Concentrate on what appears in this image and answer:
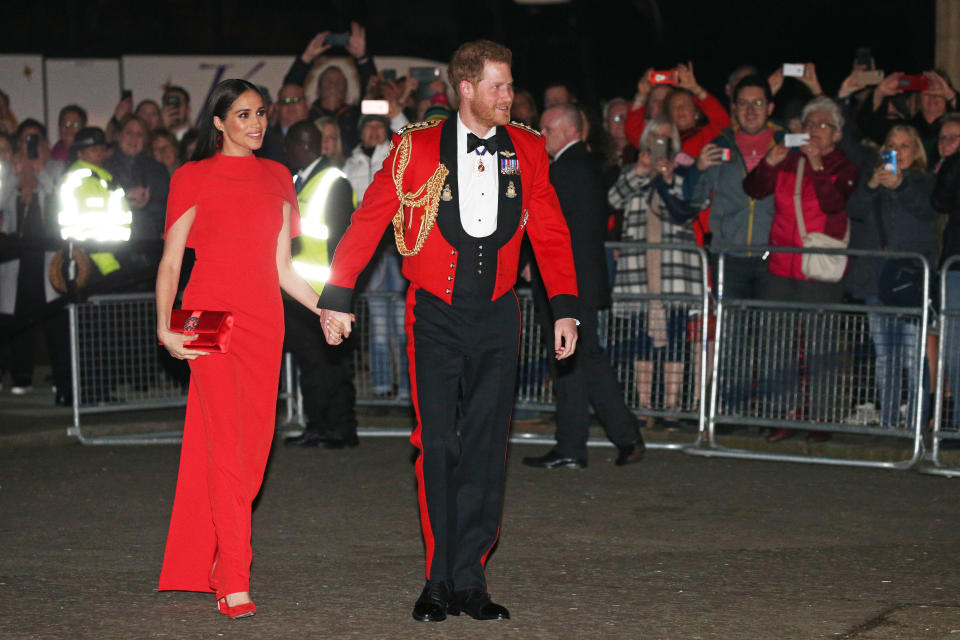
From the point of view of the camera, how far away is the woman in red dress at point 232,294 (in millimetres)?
5812

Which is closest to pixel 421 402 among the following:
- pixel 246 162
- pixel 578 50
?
pixel 246 162

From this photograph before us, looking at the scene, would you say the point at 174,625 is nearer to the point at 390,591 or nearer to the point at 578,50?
the point at 390,591

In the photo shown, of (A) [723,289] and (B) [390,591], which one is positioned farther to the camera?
(A) [723,289]

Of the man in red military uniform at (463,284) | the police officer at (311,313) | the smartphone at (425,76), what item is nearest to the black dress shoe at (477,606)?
the man in red military uniform at (463,284)

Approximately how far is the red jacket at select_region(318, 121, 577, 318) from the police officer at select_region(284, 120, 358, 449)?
3.25 meters

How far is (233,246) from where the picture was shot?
584 cm

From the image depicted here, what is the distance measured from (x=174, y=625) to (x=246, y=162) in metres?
1.85

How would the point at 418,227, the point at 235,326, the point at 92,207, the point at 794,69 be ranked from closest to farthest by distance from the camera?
the point at 418,227 → the point at 235,326 → the point at 794,69 → the point at 92,207

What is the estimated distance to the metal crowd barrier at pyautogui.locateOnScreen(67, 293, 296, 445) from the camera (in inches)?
399

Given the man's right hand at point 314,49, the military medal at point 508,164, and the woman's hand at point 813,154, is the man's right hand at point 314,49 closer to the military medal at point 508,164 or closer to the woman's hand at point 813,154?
the woman's hand at point 813,154

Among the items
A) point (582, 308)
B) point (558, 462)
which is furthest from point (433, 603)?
point (558, 462)

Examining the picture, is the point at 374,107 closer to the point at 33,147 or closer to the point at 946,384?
the point at 33,147

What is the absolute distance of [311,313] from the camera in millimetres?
9719

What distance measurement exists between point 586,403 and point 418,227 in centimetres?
368
